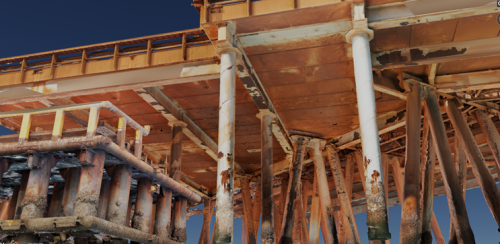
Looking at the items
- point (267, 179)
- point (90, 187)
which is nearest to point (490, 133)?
point (267, 179)

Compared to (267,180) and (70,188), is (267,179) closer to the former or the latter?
(267,180)

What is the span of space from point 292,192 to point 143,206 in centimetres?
671

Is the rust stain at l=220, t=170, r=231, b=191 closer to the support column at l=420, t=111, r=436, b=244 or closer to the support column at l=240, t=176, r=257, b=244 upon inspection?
the support column at l=420, t=111, r=436, b=244

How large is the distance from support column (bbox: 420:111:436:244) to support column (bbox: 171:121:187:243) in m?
7.02

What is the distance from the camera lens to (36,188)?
9.11 meters

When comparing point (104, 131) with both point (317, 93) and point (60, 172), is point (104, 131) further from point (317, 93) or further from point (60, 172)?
point (317, 93)

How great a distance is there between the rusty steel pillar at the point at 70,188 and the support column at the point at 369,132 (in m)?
6.62

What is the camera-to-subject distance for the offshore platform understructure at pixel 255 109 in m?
9.30

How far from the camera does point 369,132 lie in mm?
9422

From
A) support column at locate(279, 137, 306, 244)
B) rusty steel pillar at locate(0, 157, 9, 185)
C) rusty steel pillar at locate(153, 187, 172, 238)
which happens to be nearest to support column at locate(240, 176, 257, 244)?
support column at locate(279, 137, 306, 244)

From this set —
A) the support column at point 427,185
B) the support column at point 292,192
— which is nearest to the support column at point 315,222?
the support column at point 292,192

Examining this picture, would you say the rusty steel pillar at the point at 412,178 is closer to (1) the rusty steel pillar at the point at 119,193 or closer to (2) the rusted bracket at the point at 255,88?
(2) the rusted bracket at the point at 255,88

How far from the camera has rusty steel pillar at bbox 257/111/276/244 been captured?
13577 millimetres

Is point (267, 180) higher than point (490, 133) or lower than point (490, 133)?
lower
